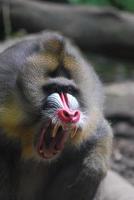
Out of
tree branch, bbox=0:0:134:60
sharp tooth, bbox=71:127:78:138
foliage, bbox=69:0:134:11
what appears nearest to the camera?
sharp tooth, bbox=71:127:78:138

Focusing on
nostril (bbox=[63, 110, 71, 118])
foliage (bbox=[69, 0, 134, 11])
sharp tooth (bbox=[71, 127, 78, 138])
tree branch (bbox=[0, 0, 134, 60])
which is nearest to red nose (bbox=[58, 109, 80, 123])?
nostril (bbox=[63, 110, 71, 118])

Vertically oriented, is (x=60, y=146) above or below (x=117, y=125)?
below

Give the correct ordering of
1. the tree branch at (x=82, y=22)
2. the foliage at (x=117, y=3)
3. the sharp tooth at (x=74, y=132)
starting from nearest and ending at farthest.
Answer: the sharp tooth at (x=74, y=132) < the tree branch at (x=82, y=22) < the foliage at (x=117, y=3)

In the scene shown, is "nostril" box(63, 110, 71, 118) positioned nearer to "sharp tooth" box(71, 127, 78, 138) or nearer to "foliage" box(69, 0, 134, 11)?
"sharp tooth" box(71, 127, 78, 138)

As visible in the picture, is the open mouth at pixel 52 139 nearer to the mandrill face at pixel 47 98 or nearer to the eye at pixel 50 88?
the mandrill face at pixel 47 98

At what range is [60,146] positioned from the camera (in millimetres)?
4191

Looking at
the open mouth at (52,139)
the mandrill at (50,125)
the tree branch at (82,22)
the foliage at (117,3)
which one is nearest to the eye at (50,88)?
the mandrill at (50,125)

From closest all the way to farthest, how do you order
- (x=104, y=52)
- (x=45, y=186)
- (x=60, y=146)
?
(x=60, y=146)
(x=45, y=186)
(x=104, y=52)

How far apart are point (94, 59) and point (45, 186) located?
15.7 ft

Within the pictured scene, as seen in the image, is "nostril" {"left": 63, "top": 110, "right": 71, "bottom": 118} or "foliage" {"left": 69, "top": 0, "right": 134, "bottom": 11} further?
"foliage" {"left": 69, "top": 0, "right": 134, "bottom": 11}

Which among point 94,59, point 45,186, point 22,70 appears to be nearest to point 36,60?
point 22,70

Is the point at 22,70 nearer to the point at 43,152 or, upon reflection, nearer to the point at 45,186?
the point at 43,152

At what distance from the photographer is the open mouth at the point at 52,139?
412 cm

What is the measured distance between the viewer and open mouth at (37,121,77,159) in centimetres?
412
